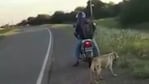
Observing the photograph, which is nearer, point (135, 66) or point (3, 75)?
point (135, 66)

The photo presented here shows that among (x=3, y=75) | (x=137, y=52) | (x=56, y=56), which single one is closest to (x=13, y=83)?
(x=3, y=75)

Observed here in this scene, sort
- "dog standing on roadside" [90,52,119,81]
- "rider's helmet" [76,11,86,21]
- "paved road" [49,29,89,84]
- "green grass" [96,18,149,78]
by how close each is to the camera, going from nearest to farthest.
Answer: "dog standing on roadside" [90,52,119,81], "green grass" [96,18,149,78], "paved road" [49,29,89,84], "rider's helmet" [76,11,86,21]

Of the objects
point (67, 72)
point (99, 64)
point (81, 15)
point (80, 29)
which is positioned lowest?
point (67, 72)

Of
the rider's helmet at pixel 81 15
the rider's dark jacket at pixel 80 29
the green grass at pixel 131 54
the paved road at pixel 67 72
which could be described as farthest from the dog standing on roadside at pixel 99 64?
the rider's helmet at pixel 81 15

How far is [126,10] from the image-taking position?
6875cm

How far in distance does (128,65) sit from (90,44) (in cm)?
169

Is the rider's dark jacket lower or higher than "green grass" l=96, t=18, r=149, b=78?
higher

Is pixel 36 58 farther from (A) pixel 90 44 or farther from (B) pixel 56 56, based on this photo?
(A) pixel 90 44

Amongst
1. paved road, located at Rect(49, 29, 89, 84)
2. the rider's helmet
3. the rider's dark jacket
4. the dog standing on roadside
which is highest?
the rider's helmet

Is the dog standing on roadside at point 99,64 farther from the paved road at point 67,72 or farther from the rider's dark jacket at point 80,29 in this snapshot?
the rider's dark jacket at point 80,29

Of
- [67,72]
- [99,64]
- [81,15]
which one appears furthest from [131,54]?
[99,64]

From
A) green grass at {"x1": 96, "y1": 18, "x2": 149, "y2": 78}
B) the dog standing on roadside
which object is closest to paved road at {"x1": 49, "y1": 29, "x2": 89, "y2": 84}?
the dog standing on roadside

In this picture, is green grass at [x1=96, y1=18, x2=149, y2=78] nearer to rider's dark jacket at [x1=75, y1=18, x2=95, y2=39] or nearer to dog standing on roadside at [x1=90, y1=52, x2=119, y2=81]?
dog standing on roadside at [x1=90, y1=52, x2=119, y2=81]

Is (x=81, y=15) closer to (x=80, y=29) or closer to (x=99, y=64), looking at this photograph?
(x=80, y=29)
